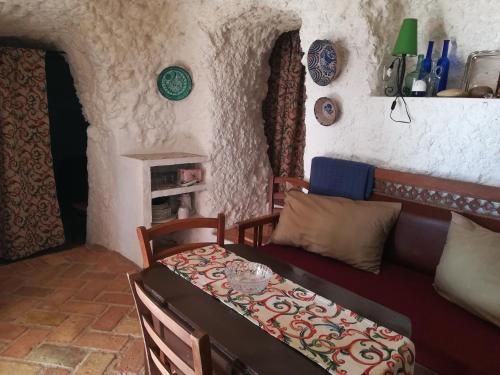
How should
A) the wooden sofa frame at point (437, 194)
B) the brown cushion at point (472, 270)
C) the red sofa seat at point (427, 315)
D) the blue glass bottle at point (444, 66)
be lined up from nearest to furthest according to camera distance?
the red sofa seat at point (427, 315), the brown cushion at point (472, 270), the wooden sofa frame at point (437, 194), the blue glass bottle at point (444, 66)

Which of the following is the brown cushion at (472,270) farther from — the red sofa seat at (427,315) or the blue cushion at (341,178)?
the blue cushion at (341,178)

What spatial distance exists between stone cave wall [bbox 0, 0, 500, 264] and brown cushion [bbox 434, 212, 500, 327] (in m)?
0.40

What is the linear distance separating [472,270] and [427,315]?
24 cm

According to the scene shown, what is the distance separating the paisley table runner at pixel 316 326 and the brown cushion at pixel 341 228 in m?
0.61

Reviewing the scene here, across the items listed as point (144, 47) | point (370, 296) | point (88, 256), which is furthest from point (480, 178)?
point (88, 256)

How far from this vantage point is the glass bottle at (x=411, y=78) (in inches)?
74.3

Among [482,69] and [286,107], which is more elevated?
[482,69]

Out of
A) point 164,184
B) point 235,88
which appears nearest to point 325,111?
point 235,88

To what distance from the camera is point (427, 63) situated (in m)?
1.83

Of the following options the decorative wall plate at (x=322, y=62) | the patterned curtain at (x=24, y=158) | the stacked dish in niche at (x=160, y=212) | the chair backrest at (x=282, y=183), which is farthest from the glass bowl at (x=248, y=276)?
the patterned curtain at (x=24, y=158)

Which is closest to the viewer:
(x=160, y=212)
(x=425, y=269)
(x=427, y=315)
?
(x=427, y=315)

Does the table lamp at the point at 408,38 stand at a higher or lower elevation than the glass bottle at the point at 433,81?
higher

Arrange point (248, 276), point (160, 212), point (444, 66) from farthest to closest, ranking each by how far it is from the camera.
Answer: point (160, 212) < point (444, 66) < point (248, 276)

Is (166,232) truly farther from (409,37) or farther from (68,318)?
(409,37)
